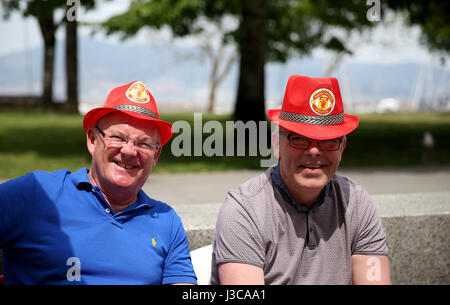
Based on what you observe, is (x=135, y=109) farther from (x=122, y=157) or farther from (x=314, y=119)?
(x=314, y=119)

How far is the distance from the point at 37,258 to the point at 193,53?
5335 cm

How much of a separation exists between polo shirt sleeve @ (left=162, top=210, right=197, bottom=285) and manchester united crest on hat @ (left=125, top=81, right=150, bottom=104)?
1.92 ft

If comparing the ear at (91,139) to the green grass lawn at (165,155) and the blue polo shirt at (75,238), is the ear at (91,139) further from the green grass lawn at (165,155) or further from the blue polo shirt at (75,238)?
the green grass lawn at (165,155)

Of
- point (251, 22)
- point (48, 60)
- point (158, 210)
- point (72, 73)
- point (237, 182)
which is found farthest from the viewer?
point (48, 60)

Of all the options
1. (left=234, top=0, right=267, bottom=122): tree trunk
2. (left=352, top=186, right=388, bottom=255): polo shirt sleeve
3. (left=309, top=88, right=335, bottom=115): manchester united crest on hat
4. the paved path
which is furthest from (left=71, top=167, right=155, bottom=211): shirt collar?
(left=234, top=0, right=267, bottom=122): tree trunk

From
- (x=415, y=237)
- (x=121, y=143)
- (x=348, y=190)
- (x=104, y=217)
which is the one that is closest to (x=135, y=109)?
(x=121, y=143)

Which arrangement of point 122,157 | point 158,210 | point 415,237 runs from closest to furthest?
point 122,157 < point 158,210 < point 415,237

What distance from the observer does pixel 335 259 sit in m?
2.69

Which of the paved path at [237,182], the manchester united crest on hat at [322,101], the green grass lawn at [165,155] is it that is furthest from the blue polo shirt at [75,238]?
the green grass lawn at [165,155]

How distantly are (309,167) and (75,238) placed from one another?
1.10 m

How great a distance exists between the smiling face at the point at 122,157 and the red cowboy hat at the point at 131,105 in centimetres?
4

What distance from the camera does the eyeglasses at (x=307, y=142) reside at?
262 centimetres

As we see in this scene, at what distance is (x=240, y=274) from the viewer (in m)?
2.48

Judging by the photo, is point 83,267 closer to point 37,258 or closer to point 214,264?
point 37,258
